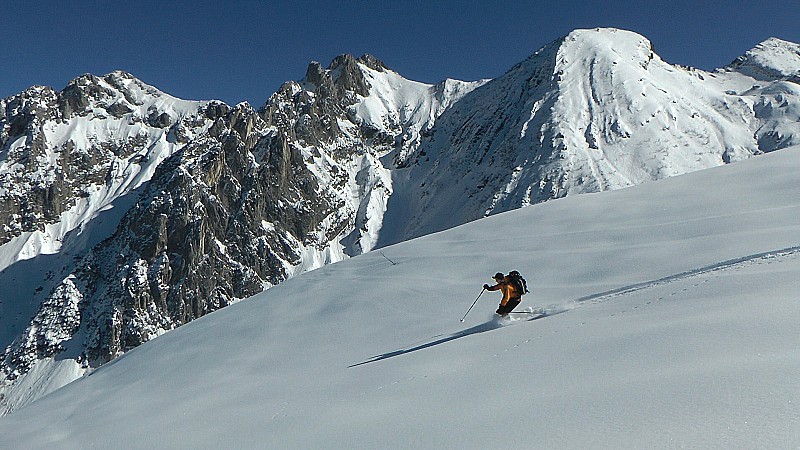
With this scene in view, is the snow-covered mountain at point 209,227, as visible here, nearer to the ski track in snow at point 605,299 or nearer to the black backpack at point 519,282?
the black backpack at point 519,282

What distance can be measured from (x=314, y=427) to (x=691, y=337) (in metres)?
3.74

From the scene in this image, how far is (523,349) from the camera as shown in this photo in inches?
243

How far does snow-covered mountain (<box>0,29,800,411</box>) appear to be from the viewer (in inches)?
3858

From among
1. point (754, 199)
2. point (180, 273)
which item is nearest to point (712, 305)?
point (754, 199)

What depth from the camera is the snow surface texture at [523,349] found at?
3783mm

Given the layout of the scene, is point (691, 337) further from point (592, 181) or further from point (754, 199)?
point (592, 181)

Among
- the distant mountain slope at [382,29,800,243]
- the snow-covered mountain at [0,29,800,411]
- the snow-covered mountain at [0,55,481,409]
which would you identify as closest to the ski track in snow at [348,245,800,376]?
the distant mountain slope at [382,29,800,243]

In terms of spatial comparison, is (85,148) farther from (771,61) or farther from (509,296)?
(509,296)

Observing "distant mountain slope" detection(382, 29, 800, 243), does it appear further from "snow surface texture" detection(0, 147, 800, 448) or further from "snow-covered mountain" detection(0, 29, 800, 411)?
"snow surface texture" detection(0, 147, 800, 448)

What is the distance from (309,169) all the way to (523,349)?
138 meters

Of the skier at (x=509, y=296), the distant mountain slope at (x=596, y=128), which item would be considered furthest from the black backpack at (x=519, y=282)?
the distant mountain slope at (x=596, y=128)

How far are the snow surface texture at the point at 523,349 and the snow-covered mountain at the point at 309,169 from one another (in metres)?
79.9

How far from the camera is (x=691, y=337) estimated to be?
189 inches

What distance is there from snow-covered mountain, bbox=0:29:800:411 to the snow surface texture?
7992 centimetres
